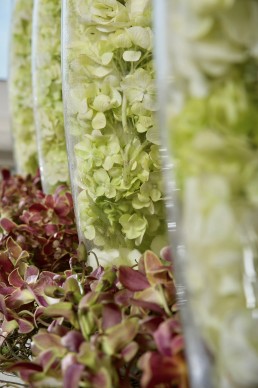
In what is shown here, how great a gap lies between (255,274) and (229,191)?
0.11ft

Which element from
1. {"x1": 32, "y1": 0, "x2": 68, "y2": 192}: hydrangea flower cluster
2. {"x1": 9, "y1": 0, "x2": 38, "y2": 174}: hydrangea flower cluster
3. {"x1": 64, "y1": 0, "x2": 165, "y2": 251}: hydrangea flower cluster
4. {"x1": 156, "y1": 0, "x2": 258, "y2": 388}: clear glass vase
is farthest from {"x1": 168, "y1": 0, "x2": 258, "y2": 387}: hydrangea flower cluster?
{"x1": 9, "y1": 0, "x2": 38, "y2": 174}: hydrangea flower cluster


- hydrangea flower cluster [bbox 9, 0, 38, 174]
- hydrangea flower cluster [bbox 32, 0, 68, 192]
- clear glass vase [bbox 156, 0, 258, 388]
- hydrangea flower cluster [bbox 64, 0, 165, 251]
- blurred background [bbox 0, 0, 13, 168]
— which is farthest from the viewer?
blurred background [bbox 0, 0, 13, 168]

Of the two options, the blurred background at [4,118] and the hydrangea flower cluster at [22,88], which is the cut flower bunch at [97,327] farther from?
the blurred background at [4,118]

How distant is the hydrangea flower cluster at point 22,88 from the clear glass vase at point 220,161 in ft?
2.48

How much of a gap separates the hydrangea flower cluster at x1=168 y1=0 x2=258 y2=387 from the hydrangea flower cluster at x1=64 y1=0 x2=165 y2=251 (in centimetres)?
18

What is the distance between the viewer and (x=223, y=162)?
0.26 m

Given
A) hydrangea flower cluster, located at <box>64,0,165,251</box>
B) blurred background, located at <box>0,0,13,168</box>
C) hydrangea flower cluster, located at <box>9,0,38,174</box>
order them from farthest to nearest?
blurred background, located at <box>0,0,13,168</box>, hydrangea flower cluster, located at <box>9,0,38,174</box>, hydrangea flower cluster, located at <box>64,0,165,251</box>

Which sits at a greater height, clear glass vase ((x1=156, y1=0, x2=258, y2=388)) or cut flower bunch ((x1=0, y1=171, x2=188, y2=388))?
clear glass vase ((x1=156, y1=0, x2=258, y2=388))

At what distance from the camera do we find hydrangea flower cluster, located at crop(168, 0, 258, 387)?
0.26 meters

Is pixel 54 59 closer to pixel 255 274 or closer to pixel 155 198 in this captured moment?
pixel 155 198

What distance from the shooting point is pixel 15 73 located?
1.04 m

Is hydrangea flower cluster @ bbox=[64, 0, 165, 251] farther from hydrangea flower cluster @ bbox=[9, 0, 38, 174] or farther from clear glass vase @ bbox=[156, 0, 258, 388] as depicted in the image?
hydrangea flower cluster @ bbox=[9, 0, 38, 174]

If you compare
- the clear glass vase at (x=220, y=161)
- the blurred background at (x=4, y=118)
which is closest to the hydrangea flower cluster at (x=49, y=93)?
the clear glass vase at (x=220, y=161)

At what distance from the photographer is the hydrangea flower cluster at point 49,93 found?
0.78 meters
